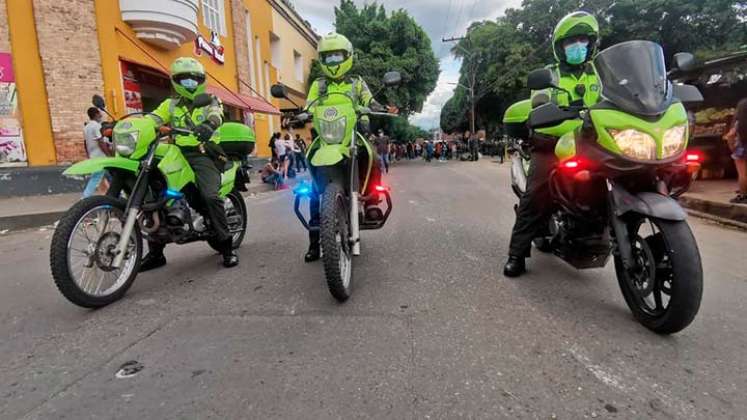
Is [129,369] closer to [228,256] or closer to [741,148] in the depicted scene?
[228,256]

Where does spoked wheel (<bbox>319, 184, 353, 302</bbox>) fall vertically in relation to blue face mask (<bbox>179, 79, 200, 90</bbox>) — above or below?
below

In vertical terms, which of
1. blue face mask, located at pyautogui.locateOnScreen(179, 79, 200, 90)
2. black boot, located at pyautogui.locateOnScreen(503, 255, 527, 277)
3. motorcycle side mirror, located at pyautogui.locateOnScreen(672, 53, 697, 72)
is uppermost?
blue face mask, located at pyautogui.locateOnScreen(179, 79, 200, 90)

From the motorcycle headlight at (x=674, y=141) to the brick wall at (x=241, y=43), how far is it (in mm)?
17558

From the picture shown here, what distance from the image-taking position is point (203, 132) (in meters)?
3.47

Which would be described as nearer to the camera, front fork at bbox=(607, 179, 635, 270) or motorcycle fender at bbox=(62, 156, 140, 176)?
front fork at bbox=(607, 179, 635, 270)

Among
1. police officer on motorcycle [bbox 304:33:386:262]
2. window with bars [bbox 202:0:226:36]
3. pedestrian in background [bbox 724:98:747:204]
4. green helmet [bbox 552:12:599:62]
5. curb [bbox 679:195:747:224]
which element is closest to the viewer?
green helmet [bbox 552:12:599:62]

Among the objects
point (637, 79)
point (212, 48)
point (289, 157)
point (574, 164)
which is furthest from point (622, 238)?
point (212, 48)

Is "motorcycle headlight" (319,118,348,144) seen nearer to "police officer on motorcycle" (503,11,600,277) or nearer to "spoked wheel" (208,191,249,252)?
"police officer on motorcycle" (503,11,600,277)

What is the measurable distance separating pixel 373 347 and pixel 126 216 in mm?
2059

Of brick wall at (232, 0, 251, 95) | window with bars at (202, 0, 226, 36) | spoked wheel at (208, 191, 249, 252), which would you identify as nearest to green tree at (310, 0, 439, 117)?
brick wall at (232, 0, 251, 95)

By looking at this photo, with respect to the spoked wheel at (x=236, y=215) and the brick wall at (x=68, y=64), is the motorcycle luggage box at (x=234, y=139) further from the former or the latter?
the brick wall at (x=68, y=64)

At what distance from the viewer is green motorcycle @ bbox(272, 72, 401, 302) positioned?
9.05 ft

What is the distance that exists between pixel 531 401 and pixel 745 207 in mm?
5894

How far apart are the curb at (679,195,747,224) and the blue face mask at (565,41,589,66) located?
4.25 meters
